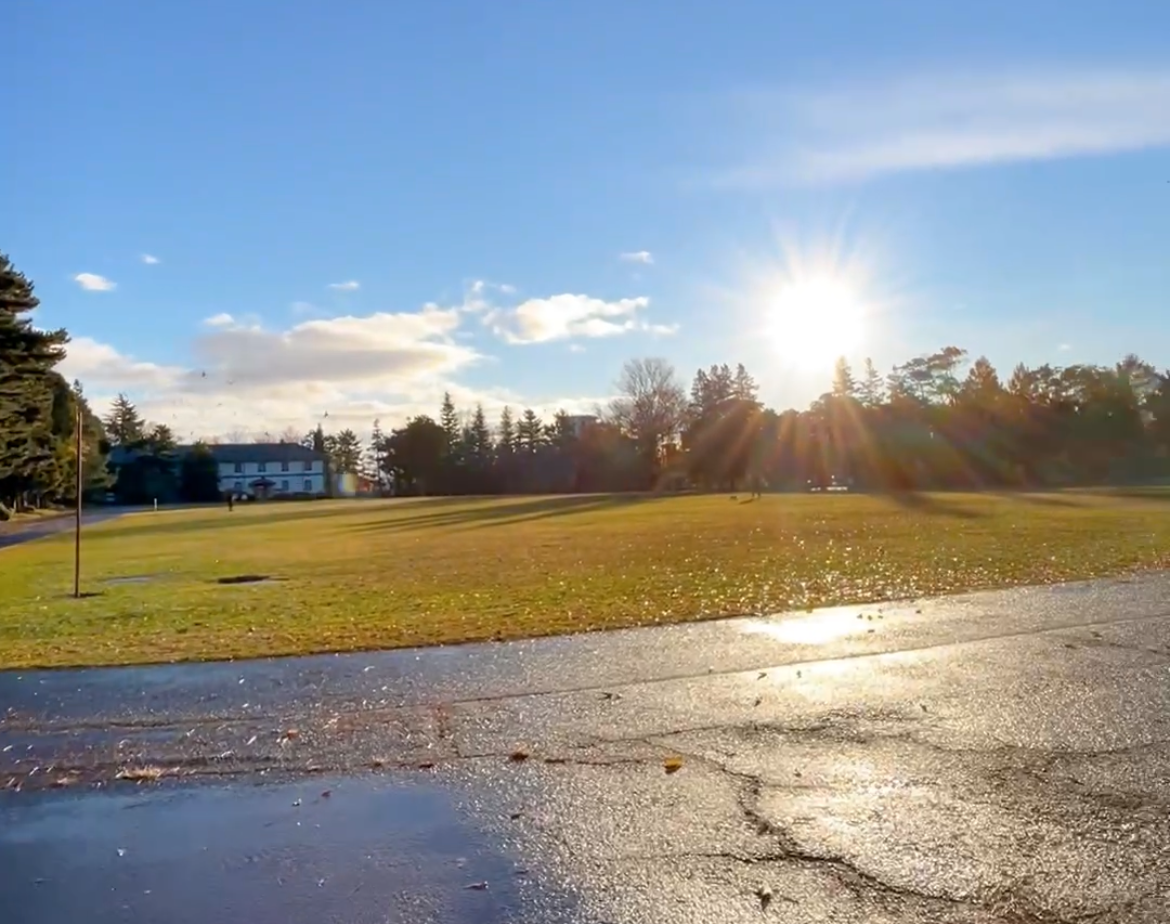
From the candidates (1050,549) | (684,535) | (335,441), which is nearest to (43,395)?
(684,535)

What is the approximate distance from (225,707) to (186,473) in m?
95.2

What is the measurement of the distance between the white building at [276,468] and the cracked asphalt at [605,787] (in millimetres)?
109284

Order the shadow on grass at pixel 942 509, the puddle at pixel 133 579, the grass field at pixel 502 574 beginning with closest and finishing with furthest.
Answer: the grass field at pixel 502 574 < the puddle at pixel 133 579 < the shadow on grass at pixel 942 509

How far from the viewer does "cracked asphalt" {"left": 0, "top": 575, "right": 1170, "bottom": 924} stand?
405 centimetres

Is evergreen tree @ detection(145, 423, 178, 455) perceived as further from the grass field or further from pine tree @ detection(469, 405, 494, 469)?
the grass field

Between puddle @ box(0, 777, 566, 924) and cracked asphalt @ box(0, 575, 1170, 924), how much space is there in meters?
0.02

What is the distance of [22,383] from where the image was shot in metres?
48.4

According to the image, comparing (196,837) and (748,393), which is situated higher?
(748,393)

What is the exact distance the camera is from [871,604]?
12039 mm

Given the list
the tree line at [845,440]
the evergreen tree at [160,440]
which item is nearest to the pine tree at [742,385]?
the tree line at [845,440]

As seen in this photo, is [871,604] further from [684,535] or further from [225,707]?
[684,535]

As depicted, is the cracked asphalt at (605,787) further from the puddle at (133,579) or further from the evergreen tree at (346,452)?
the evergreen tree at (346,452)

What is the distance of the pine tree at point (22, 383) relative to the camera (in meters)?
46.3

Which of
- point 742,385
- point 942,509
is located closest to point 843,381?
point 742,385
